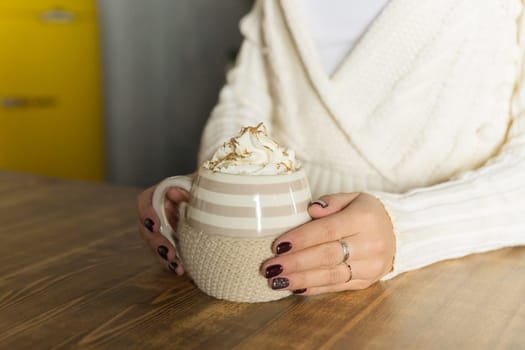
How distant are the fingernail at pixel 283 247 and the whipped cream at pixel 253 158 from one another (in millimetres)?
67

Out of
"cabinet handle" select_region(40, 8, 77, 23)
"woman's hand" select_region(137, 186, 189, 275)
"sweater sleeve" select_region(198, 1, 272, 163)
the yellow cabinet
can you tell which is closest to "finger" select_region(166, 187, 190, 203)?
"woman's hand" select_region(137, 186, 189, 275)

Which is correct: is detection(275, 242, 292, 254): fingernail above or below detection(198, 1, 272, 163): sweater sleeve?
below

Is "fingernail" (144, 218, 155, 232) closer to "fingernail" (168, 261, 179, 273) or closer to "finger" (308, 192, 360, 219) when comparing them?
"fingernail" (168, 261, 179, 273)

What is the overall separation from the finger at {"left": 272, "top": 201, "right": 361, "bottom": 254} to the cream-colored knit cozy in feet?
0.04

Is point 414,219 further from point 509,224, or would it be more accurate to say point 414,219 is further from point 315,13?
point 315,13

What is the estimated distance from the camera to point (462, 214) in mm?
758

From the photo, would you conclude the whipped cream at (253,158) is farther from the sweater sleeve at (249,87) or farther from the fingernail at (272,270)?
the sweater sleeve at (249,87)

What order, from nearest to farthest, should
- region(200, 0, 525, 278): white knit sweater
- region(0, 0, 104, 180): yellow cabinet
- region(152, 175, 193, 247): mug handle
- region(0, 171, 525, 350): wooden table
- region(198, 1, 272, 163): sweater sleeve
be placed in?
region(0, 171, 525, 350): wooden table → region(152, 175, 193, 247): mug handle → region(200, 0, 525, 278): white knit sweater → region(198, 1, 272, 163): sweater sleeve → region(0, 0, 104, 180): yellow cabinet

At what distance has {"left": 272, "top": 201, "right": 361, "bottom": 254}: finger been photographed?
61 cm

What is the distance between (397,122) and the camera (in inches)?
37.4

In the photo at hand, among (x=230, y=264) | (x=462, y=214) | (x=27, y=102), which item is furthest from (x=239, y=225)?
(x=27, y=102)

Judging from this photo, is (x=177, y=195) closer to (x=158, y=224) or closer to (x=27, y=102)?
(x=158, y=224)

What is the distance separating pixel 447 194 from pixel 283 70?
14.6 inches

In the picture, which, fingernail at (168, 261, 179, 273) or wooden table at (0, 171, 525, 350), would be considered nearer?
wooden table at (0, 171, 525, 350)
